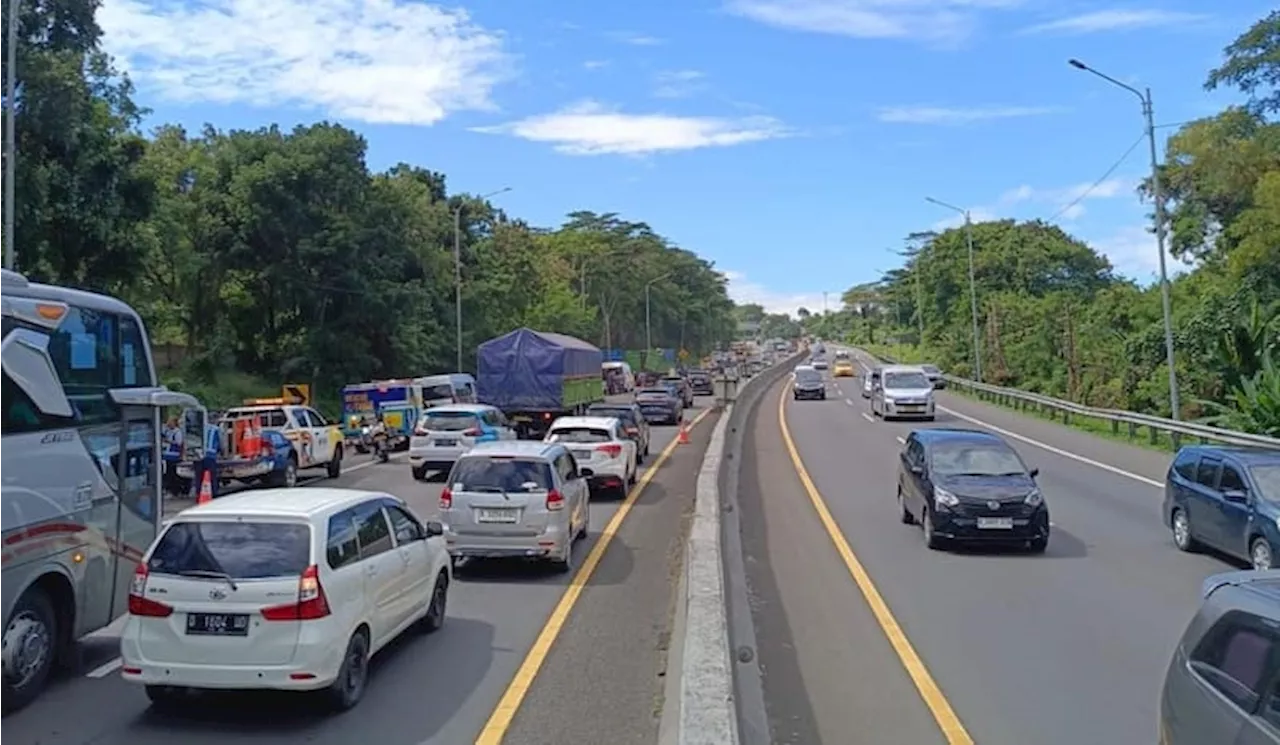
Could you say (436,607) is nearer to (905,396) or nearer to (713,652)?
(713,652)

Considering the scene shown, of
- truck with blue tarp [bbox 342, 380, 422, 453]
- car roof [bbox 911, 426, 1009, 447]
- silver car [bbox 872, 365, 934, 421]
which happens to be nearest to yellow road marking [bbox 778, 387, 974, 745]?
car roof [bbox 911, 426, 1009, 447]

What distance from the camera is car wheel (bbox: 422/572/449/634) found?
11234 millimetres

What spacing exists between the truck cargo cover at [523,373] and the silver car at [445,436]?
9775 millimetres

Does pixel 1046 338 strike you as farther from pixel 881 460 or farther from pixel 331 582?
pixel 331 582

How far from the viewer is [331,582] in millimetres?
8602

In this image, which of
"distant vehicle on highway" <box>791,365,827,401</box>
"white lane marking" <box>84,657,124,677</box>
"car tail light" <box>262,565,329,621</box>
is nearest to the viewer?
"car tail light" <box>262,565,329,621</box>

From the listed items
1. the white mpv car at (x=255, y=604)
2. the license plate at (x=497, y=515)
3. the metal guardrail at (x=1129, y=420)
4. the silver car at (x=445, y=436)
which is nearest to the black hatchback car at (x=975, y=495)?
the license plate at (x=497, y=515)

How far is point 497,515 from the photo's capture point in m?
14.3

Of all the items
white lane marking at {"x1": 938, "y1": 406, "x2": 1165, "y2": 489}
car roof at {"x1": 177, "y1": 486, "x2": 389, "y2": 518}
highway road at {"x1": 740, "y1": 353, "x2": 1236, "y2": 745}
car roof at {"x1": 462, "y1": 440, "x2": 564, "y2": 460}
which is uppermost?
car roof at {"x1": 177, "y1": 486, "x2": 389, "y2": 518}

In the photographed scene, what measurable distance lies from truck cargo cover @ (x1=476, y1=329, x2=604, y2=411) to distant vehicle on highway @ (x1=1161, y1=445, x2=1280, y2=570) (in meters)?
22.6

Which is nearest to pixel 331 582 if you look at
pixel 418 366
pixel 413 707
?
pixel 413 707

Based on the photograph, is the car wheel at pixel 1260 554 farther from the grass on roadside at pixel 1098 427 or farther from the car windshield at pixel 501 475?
the grass on roadside at pixel 1098 427

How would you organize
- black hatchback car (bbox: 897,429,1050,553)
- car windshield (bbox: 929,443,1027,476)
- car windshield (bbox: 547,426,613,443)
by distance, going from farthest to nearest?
car windshield (bbox: 547,426,613,443)
car windshield (bbox: 929,443,1027,476)
black hatchback car (bbox: 897,429,1050,553)

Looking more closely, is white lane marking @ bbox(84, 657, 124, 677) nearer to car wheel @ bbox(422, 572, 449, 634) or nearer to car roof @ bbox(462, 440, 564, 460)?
car wheel @ bbox(422, 572, 449, 634)
